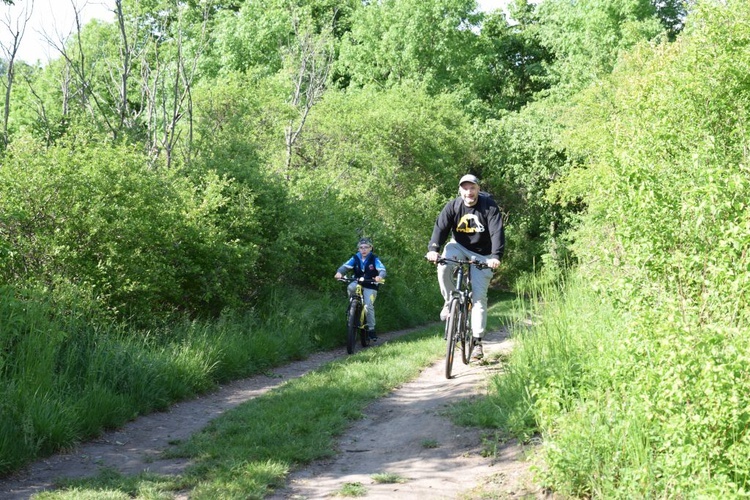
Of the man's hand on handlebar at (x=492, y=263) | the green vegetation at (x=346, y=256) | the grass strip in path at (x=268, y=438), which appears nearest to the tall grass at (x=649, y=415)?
the green vegetation at (x=346, y=256)

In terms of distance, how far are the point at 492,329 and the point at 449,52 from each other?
90.2 feet

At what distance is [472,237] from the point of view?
939 centimetres

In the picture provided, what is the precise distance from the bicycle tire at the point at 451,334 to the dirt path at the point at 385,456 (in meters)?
0.17

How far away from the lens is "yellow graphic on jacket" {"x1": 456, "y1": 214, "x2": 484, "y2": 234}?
9.34 m

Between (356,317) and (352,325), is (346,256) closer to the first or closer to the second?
(356,317)

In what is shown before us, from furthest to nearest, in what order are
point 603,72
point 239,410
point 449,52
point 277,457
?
point 449,52 < point 603,72 < point 239,410 < point 277,457

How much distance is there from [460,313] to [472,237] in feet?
3.04

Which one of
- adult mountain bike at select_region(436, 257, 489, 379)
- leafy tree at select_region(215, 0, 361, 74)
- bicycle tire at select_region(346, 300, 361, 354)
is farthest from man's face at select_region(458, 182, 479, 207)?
leafy tree at select_region(215, 0, 361, 74)

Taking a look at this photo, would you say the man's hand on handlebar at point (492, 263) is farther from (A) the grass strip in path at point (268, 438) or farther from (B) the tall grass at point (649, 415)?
(B) the tall grass at point (649, 415)

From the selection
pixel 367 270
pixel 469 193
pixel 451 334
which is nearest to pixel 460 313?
pixel 451 334

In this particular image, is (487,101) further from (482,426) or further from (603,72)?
(482,426)

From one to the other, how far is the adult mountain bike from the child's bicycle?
11.4 ft

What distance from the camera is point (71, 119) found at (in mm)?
18297

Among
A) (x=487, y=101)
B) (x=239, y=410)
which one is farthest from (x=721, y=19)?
(x=487, y=101)
